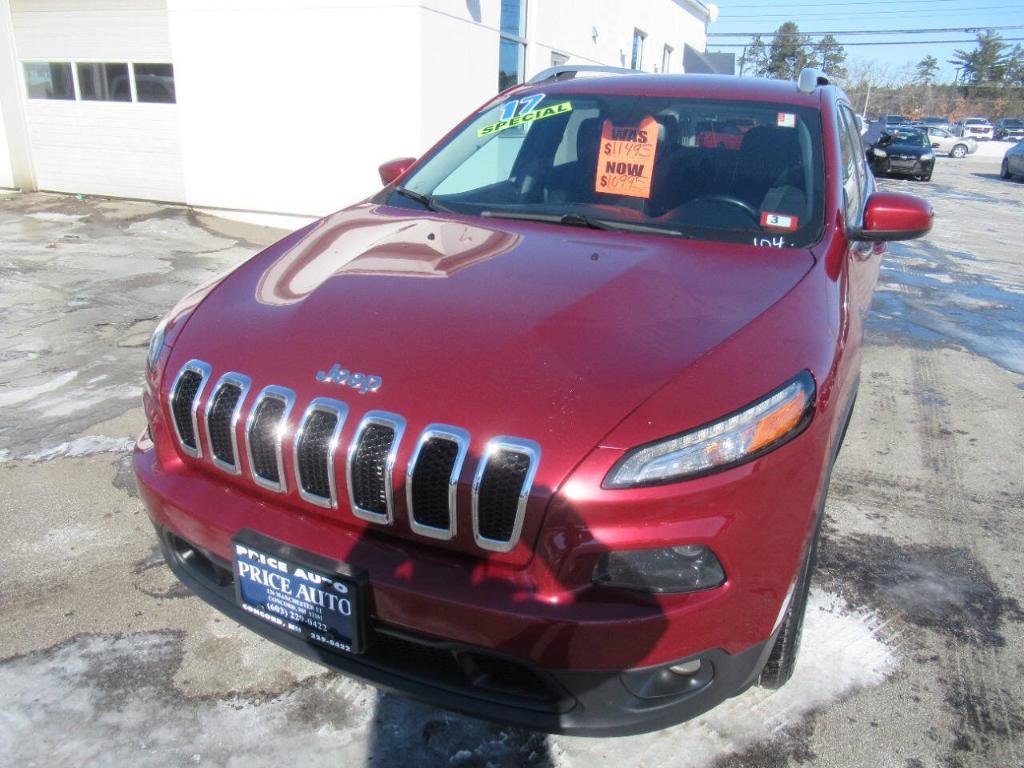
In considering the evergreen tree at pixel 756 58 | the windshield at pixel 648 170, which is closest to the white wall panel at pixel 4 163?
the windshield at pixel 648 170

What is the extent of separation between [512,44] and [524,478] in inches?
433

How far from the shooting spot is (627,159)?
3029mm

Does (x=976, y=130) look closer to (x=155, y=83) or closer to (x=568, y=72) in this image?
(x=155, y=83)

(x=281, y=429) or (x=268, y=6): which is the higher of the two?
(x=268, y=6)

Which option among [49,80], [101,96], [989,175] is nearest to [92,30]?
[101,96]

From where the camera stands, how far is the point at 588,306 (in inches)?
84.6

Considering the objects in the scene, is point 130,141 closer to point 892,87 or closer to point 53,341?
point 53,341

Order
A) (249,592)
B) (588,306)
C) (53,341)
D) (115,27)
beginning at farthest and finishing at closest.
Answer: (115,27), (53,341), (588,306), (249,592)

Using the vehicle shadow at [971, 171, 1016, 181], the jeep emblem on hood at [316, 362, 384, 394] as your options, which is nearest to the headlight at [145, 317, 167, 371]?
the jeep emblem on hood at [316, 362, 384, 394]

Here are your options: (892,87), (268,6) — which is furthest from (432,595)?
(892,87)

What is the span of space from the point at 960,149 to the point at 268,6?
1423 inches

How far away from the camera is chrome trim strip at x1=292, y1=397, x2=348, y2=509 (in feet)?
6.03

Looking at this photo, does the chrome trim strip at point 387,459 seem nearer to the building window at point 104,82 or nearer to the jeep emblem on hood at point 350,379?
the jeep emblem on hood at point 350,379

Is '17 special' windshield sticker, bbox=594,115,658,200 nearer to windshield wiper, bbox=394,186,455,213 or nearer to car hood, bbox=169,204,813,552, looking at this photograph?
car hood, bbox=169,204,813,552
